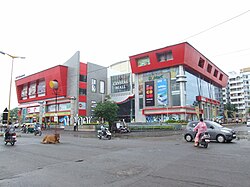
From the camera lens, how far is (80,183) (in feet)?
17.5

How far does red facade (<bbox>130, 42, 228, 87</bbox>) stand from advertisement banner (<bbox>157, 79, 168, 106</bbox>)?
3.68 metres

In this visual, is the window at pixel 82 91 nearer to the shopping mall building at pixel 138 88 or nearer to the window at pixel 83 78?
the shopping mall building at pixel 138 88

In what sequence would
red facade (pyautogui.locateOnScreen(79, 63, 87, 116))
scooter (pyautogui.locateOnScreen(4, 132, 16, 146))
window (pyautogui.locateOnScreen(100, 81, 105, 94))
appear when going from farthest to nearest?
window (pyautogui.locateOnScreen(100, 81, 105, 94)), red facade (pyautogui.locateOnScreen(79, 63, 87, 116)), scooter (pyautogui.locateOnScreen(4, 132, 16, 146))

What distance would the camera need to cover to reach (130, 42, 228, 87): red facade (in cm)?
4678

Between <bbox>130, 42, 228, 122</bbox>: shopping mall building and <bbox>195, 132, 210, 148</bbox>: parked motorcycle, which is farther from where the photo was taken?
<bbox>130, 42, 228, 122</bbox>: shopping mall building

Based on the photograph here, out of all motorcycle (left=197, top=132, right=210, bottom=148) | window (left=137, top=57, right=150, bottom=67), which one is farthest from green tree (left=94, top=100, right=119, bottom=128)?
motorcycle (left=197, top=132, right=210, bottom=148)

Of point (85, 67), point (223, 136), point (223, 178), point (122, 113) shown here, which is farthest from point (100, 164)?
point (122, 113)

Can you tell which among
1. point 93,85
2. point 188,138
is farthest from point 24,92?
point 188,138

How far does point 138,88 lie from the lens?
5688 centimetres

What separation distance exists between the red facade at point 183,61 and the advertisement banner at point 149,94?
3656 millimetres

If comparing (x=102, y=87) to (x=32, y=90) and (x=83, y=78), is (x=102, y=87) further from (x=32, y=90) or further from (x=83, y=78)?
(x=32, y=90)

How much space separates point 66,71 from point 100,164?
56.4 metres

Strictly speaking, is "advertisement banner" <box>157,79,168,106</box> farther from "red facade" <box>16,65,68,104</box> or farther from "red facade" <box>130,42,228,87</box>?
"red facade" <box>16,65,68,104</box>

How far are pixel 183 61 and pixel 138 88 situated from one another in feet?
49.5
